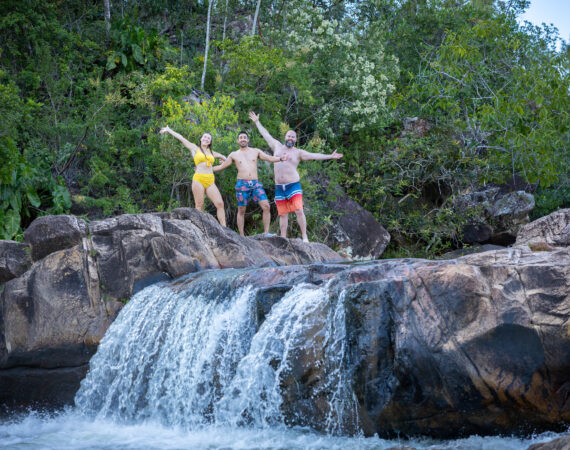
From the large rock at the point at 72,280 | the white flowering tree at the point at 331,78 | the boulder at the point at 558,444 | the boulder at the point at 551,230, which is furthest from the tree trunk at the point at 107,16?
the boulder at the point at 558,444

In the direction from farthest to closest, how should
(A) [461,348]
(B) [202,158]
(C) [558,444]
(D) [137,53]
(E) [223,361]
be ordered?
1. (D) [137,53]
2. (B) [202,158]
3. (E) [223,361]
4. (A) [461,348]
5. (C) [558,444]

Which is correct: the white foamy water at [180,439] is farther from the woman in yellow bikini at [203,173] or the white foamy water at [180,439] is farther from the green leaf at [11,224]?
the green leaf at [11,224]

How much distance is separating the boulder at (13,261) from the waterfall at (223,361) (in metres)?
1.78

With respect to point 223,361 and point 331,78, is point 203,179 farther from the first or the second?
point 331,78

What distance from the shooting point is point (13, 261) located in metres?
8.63

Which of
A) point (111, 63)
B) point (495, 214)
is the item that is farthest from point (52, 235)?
point (495, 214)

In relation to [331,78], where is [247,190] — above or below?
below

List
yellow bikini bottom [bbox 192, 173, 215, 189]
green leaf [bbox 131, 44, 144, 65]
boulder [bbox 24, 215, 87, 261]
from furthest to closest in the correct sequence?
green leaf [bbox 131, 44, 144, 65], yellow bikini bottom [bbox 192, 173, 215, 189], boulder [bbox 24, 215, 87, 261]

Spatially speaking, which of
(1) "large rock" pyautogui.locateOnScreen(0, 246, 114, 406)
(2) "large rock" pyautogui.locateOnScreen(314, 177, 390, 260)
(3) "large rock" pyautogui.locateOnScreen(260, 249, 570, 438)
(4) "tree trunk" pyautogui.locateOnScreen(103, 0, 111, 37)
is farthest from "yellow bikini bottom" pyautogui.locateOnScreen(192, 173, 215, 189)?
(4) "tree trunk" pyautogui.locateOnScreen(103, 0, 111, 37)

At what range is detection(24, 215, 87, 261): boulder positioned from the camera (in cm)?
855

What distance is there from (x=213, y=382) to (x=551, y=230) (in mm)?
7291

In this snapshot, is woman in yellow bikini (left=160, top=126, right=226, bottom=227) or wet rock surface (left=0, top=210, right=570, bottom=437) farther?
woman in yellow bikini (left=160, top=126, right=226, bottom=227)

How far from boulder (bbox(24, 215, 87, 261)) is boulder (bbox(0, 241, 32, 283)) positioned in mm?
129

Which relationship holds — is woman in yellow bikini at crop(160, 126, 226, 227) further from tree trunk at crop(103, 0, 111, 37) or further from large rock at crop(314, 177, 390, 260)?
tree trunk at crop(103, 0, 111, 37)
